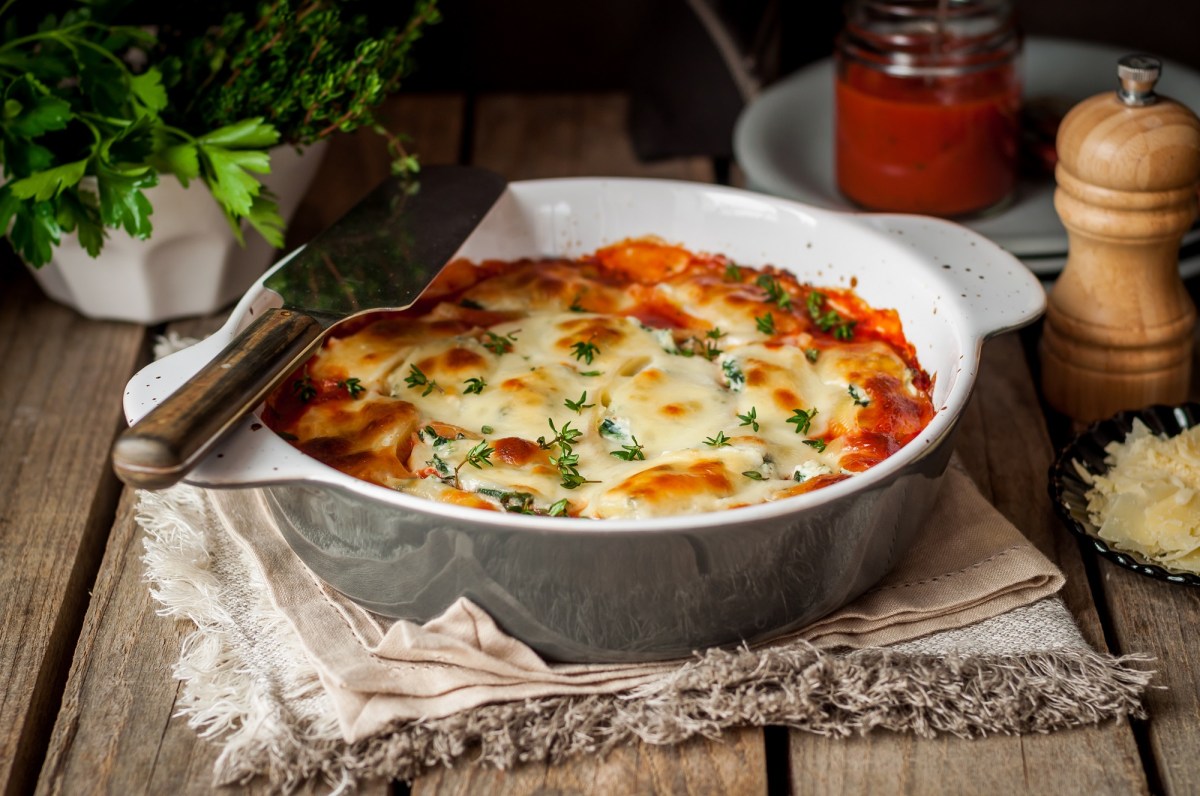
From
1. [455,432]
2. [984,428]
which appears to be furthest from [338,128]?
[984,428]

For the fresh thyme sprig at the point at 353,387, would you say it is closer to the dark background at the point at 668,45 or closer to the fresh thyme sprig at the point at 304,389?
the fresh thyme sprig at the point at 304,389

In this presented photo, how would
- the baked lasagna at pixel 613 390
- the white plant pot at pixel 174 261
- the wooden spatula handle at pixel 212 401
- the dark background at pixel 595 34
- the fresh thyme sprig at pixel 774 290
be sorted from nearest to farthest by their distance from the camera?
the wooden spatula handle at pixel 212 401 < the baked lasagna at pixel 613 390 < the fresh thyme sprig at pixel 774 290 < the white plant pot at pixel 174 261 < the dark background at pixel 595 34

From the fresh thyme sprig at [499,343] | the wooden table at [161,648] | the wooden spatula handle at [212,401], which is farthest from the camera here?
the fresh thyme sprig at [499,343]

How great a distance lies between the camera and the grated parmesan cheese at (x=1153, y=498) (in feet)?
5.65

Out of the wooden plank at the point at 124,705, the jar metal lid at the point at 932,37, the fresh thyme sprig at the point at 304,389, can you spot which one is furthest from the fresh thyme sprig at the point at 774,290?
the wooden plank at the point at 124,705

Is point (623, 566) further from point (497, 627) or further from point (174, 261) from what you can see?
point (174, 261)

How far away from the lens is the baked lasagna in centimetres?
167

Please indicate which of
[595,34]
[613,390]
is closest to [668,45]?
[595,34]

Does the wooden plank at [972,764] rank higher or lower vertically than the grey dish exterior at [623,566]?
lower

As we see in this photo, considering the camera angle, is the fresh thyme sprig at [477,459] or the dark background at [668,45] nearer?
the fresh thyme sprig at [477,459]

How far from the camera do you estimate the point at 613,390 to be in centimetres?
188

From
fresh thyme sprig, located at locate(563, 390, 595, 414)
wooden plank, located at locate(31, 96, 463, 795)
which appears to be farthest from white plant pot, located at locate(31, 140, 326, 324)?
fresh thyme sprig, located at locate(563, 390, 595, 414)

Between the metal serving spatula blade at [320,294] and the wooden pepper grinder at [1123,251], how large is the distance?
0.93 meters

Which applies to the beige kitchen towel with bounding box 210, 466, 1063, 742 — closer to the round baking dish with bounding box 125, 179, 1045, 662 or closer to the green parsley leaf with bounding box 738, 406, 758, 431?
the round baking dish with bounding box 125, 179, 1045, 662
